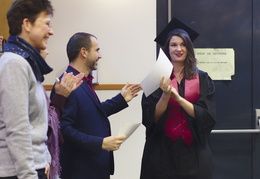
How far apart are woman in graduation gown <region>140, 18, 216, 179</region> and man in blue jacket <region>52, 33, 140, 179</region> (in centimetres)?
31

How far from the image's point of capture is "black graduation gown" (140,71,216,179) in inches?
81.5

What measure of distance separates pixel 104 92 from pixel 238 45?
132 centimetres

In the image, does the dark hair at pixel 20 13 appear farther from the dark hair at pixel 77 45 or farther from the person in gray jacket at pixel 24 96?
the dark hair at pixel 77 45

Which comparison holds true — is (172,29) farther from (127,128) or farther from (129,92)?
(127,128)

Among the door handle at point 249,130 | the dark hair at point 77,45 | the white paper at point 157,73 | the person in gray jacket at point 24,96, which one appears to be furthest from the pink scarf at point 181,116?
the door handle at point 249,130

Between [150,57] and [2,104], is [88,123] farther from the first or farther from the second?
[150,57]

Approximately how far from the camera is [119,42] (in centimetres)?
304

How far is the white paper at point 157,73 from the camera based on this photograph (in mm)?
1933

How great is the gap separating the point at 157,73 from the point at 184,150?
53cm

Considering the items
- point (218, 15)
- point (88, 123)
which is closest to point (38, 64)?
point (88, 123)

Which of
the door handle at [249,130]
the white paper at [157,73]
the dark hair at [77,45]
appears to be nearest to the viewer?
the white paper at [157,73]

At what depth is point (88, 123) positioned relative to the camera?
2020 millimetres

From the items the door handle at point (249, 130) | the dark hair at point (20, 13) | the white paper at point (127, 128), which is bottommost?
the door handle at point (249, 130)

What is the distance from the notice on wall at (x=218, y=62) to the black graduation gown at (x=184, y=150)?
883 millimetres
